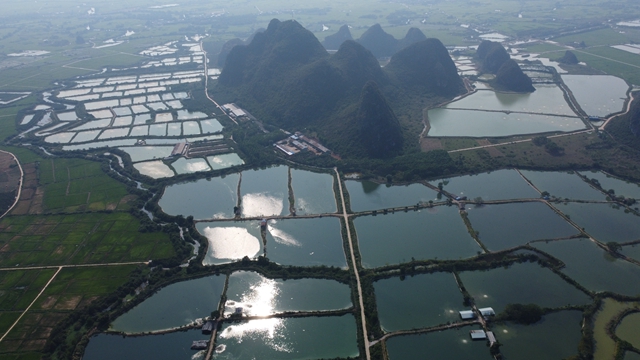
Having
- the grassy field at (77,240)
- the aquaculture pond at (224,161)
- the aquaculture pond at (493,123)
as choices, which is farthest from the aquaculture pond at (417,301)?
the aquaculture pond at (493,123)

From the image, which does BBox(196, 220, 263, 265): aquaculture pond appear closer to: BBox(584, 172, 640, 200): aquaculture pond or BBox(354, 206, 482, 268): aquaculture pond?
BBox(354, 206, 482, 268): aquaculture pond

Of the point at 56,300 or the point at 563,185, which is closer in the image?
the point at 56,300

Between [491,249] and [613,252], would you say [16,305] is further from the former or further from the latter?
[613,252]

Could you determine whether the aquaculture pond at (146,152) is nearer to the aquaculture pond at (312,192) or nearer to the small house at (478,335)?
the aquaculture pond at (312,192)

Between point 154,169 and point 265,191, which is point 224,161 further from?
point 265,191

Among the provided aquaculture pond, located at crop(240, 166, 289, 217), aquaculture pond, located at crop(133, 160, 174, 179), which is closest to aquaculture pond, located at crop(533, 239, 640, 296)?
aquaculture pond, located at crop(240, 166, 289, 217)

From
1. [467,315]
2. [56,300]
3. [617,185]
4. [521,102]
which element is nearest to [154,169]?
[56,300]
